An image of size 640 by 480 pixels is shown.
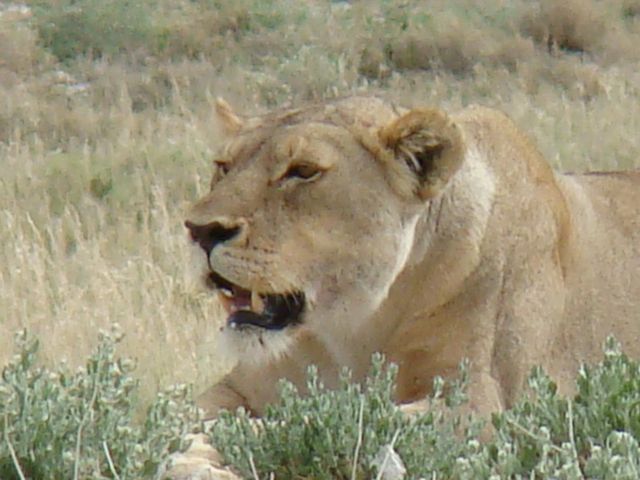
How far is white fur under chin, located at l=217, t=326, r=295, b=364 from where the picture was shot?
3.68 m

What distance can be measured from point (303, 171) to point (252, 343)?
0.40 metres

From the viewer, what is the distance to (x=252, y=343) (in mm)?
3684

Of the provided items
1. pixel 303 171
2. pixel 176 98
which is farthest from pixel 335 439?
pixel 176 98

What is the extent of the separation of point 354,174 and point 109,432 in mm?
1042

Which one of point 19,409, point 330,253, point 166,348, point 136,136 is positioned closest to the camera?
point 19,409

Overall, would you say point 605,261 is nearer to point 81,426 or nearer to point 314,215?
point 314,215

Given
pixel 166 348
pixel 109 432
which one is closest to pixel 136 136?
pixel 166 348

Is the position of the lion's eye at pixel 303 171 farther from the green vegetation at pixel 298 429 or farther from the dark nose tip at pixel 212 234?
the green vegetation at pixel 298 429

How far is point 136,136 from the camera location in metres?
10.3

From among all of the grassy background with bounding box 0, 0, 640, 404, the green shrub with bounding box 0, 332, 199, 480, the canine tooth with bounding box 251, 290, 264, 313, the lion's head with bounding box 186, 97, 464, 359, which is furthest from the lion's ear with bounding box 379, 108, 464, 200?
the green shrub with bounding box 0, 332, 199, 480

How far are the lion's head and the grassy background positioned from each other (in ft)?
0.39

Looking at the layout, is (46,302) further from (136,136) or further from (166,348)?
(136,136)

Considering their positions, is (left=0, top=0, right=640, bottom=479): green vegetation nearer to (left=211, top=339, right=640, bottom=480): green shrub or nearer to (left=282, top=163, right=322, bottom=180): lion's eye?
(left=211, top=339, right=640, bottom=480): green shrub

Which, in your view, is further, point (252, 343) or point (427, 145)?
point (427, 145)
